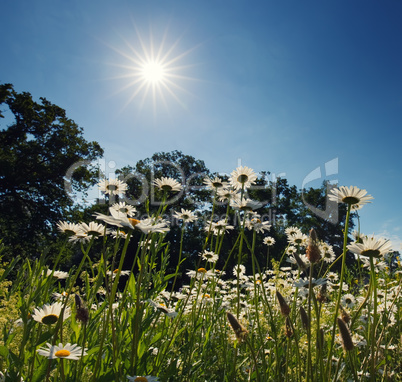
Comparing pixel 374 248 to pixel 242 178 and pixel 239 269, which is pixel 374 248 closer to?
pixel 239 269

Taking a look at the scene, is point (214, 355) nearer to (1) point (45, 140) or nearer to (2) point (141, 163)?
(1) point (45, 140)

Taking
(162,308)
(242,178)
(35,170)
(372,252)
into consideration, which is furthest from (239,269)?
(35,170)

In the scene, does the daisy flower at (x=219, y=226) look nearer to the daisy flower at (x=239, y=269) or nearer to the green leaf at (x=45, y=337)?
the daisy flower at (x=239, y=269)

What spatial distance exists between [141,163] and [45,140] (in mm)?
8699

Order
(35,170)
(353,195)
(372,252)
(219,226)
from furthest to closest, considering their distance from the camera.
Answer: (35,170) < (219,226) < (353,195) < (372,252)

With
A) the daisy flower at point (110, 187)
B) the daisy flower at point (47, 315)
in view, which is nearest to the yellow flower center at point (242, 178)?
the daisy flower at point (110, 187)

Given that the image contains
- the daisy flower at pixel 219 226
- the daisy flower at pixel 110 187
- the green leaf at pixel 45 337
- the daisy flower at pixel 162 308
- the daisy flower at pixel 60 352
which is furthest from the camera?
the daisy flower at pixel 110 187

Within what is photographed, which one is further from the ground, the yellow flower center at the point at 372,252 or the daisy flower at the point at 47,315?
the yellow flower center at the point at 372,252

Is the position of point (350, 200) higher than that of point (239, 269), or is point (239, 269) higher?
point (350, 200)

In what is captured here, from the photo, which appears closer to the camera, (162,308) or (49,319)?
(49,319)

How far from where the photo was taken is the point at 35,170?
15.2 m

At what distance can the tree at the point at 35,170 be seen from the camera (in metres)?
14.3

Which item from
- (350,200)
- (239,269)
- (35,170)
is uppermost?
(35,170)

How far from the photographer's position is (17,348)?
146 centimetres
